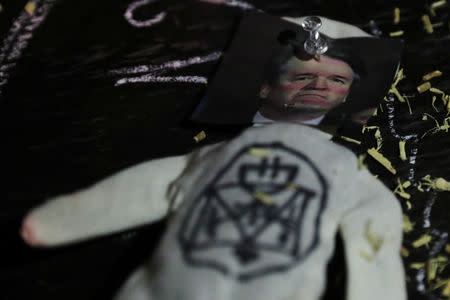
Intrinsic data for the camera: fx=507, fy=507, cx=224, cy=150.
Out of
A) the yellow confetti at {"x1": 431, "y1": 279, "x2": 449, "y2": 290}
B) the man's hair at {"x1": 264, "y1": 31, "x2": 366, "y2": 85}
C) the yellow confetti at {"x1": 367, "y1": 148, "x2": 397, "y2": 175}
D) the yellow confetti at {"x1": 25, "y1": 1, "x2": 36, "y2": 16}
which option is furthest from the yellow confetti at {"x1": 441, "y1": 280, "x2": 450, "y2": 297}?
the yellow confetti at {"x1": 25, "y1": 1, "x2": 36, "y2": 16}

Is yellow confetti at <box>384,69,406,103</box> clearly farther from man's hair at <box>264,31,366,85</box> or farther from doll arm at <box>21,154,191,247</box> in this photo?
doll arm at <box>21,154,191,247</box>

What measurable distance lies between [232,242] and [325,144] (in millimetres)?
112

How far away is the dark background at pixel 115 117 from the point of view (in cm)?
47

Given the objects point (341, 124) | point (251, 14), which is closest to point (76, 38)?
point (251, 14)

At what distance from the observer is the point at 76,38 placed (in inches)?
23.0

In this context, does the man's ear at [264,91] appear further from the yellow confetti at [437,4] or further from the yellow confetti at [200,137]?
the yellow confetti at [437,4]

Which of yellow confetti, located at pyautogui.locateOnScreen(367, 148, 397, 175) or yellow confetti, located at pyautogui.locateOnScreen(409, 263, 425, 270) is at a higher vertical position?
yellow confetti, located at pyautogui.locateOnScreen(367, 148, 397, 175)

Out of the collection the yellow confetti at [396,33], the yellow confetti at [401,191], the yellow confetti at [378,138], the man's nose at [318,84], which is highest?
the yellow confetti at [396,33]

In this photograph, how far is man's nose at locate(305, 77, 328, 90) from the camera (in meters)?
0.53

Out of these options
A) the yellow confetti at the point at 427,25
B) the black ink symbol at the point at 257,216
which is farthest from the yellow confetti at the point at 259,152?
the yellow confetti at the point at 427,25

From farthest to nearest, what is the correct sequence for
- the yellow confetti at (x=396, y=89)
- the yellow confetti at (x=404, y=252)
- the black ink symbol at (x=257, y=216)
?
1. the yellow confetti at (x=396, y=89)
2. the yellow confetti at (x=404, y=252)
3. the black ink symbol at (x=257, y=216)

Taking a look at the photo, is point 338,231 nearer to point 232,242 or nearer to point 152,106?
point 232,242

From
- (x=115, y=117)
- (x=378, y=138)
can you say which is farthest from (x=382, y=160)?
(x=115, y=117)

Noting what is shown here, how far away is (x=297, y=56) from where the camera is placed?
0.54 metres
